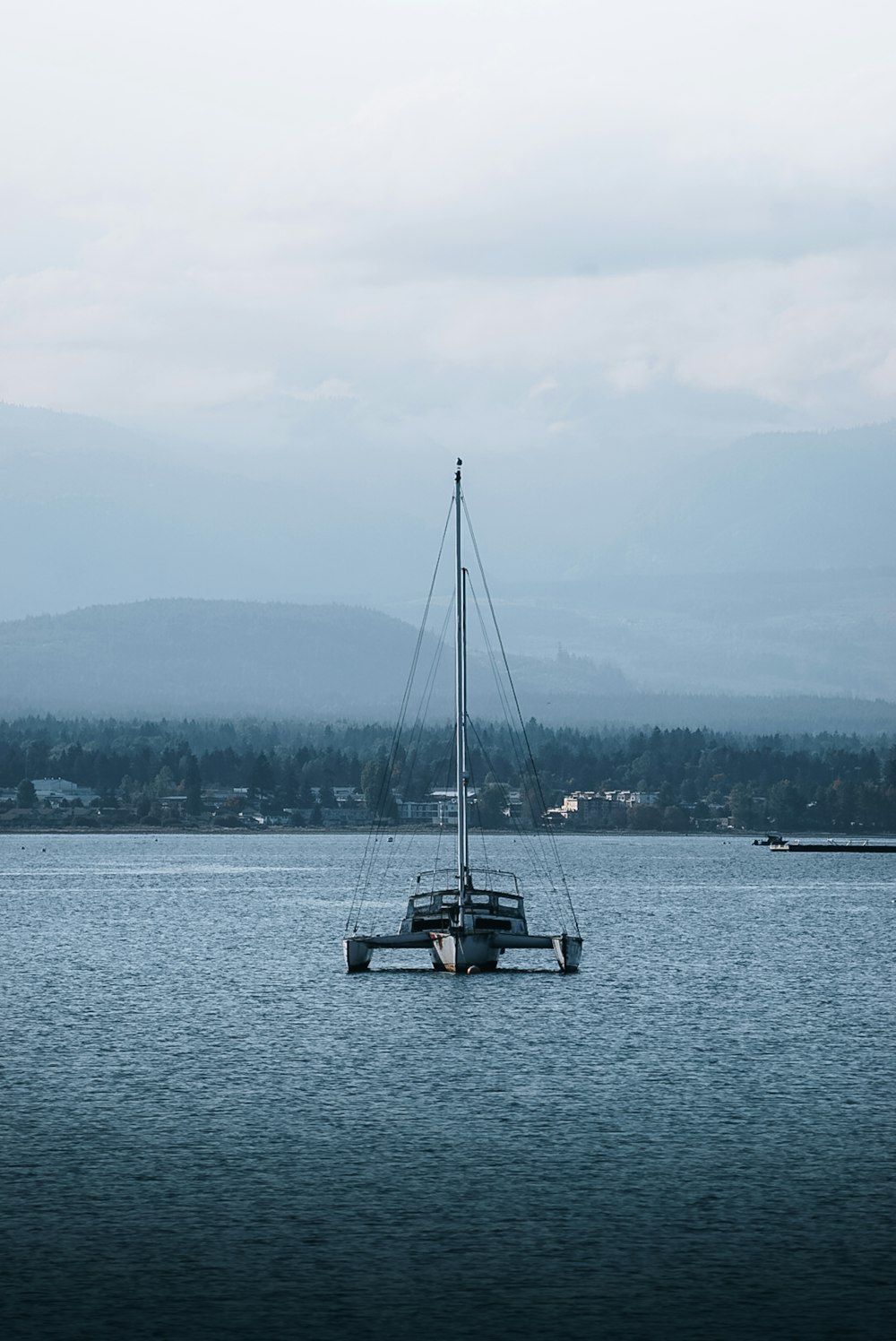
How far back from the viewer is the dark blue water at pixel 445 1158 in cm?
3859

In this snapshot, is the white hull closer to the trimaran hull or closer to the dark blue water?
the trimaran hull

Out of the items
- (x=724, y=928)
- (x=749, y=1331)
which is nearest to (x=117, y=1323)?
(x=749, y=1331)

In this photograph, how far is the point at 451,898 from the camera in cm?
11631

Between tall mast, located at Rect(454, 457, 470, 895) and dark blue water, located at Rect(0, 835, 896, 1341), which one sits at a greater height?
tall mast, located at Rect(454, 457, 470, 895)

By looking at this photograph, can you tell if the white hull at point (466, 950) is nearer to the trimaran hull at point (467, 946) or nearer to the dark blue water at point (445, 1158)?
the trimaran hull at point (467, 946)

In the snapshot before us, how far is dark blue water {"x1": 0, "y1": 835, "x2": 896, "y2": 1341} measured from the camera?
38.6m

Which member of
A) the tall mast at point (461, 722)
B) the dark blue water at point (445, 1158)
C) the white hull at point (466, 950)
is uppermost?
the tall mast at point (461, 722)

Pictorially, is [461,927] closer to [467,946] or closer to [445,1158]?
[467,946]

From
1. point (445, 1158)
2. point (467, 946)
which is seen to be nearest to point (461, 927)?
point (467, 946)

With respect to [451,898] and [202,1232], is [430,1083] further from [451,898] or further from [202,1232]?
[451,898]

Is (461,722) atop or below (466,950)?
atop

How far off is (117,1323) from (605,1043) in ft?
144

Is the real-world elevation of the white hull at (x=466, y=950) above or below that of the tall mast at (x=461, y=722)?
below

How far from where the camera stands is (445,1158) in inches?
2115
